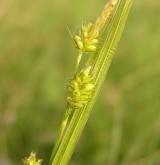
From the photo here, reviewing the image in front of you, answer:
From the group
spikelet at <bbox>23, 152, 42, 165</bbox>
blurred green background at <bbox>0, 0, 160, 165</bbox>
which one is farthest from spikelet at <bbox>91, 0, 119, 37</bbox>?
blurred green background at <bbox>0, 0, 160, 165</bbox>

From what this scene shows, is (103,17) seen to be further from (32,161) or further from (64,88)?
(64,88)

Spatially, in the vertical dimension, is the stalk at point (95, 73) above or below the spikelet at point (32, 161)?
above

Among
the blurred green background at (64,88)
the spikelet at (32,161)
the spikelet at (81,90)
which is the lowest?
the blurred green background at (64,88)

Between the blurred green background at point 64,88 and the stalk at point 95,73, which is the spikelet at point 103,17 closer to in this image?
the stalk at point 95,73

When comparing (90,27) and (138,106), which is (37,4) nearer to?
(138,106)

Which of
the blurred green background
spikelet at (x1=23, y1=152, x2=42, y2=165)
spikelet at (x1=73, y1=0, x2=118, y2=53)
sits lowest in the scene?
the blurred green background

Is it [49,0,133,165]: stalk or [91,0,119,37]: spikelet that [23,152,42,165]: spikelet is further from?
[91,0,119,37]: spikelet

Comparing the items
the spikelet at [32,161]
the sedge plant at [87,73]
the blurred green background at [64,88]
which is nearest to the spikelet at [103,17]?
the sedge plant at [87,73]

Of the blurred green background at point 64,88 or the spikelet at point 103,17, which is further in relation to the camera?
the blurred green background at point 64,88
